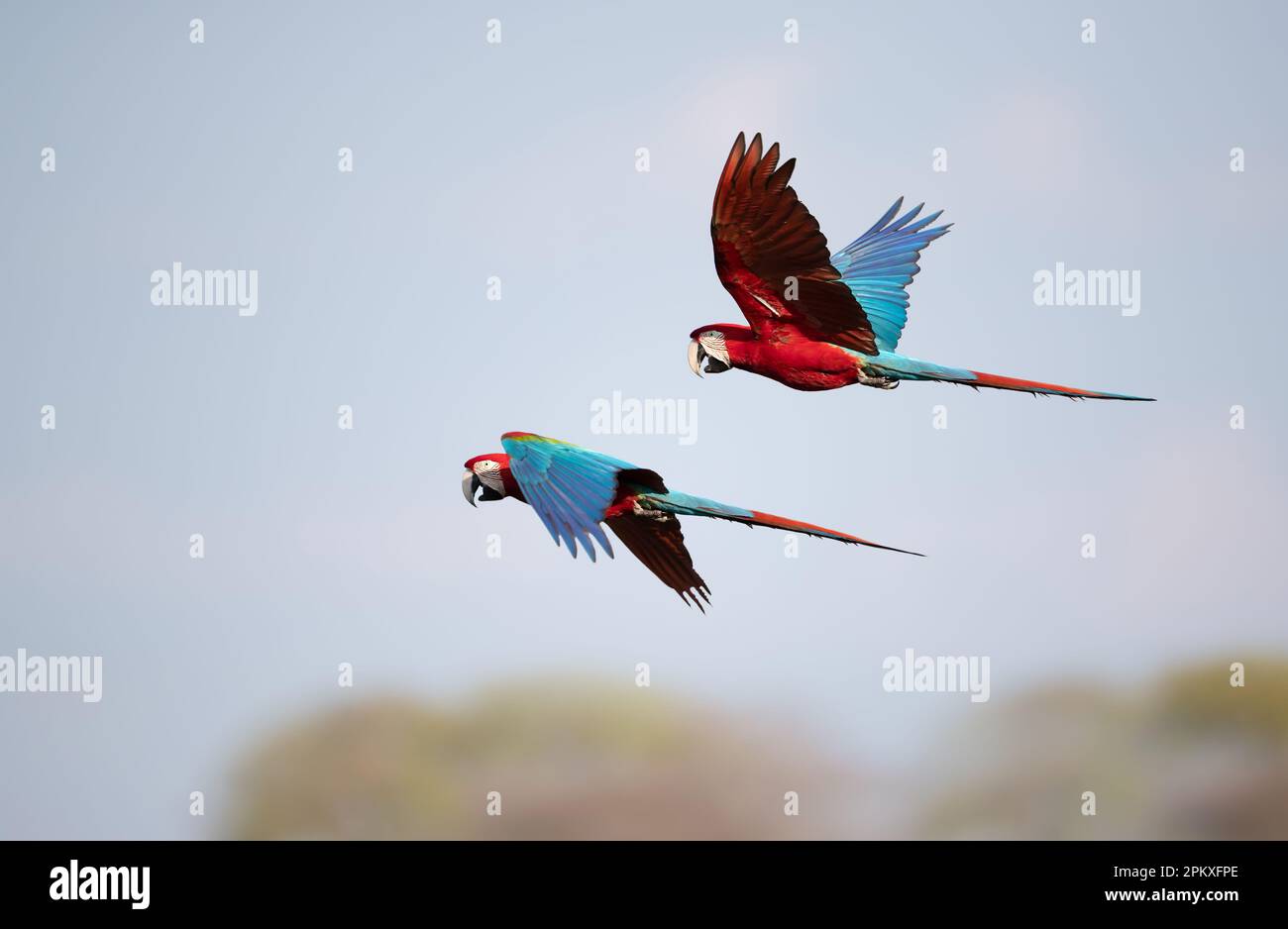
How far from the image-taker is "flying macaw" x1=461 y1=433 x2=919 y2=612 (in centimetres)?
926

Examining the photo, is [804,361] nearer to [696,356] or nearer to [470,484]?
[696,356]

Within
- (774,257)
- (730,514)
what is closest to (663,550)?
(730,514)

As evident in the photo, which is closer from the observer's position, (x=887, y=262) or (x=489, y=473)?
(x=489, y=473)

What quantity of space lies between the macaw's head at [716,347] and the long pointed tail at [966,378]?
869 millimetres

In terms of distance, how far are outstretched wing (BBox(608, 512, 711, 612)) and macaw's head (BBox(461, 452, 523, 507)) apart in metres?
0.70

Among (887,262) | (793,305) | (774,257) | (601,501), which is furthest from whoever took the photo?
(887,262)

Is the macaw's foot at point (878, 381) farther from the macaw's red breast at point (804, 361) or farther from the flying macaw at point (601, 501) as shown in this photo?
the flying macaw at point (601, 501)

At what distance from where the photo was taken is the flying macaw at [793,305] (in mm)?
9742

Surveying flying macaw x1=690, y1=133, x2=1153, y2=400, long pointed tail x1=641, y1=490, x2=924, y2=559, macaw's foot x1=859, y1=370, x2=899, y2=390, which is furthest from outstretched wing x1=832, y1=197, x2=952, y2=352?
long pointed tail x1=641, y1=490, x2=924, y2=559

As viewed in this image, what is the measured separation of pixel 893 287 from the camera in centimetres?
1114

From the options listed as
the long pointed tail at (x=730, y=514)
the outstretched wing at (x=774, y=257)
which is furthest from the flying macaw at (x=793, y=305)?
the long pointed tail at (x=730, y=514)

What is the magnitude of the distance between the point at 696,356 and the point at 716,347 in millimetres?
150

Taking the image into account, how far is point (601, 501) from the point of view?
930 cm
